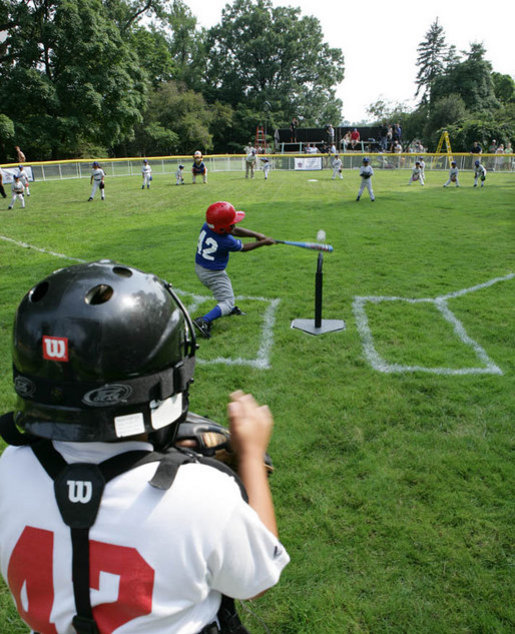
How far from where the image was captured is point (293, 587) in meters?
2.87

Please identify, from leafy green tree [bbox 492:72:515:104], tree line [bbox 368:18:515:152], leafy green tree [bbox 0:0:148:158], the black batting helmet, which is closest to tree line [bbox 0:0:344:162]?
leafy green tree [bbox 0:0:148:158]

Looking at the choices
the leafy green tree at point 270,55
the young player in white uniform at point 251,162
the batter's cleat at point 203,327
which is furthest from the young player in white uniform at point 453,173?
the leafy green tree at point 270,55

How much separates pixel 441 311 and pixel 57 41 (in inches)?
1702

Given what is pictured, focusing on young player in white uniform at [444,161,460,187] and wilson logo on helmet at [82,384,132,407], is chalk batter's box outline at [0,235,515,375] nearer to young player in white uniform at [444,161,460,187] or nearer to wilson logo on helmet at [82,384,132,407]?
wilson logo on helmet at [82,384,132,407]

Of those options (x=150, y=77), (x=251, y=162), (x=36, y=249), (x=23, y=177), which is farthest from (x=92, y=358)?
(x=150, y=77)

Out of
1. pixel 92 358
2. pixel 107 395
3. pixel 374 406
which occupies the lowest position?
pixel 374 406

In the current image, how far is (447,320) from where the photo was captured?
22.5 feet

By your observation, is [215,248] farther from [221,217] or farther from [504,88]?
[504,88]

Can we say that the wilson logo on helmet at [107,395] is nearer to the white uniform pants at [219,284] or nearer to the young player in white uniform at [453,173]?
the white uniform pants at [219,284]

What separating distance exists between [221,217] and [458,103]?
63961 mm

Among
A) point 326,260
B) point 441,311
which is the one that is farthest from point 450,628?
point 326,260

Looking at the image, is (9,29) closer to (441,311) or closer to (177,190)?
(177,190)

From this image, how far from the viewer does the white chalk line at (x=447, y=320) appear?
541 centimetres

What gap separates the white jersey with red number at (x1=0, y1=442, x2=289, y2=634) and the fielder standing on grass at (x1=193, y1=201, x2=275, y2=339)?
511 cm
